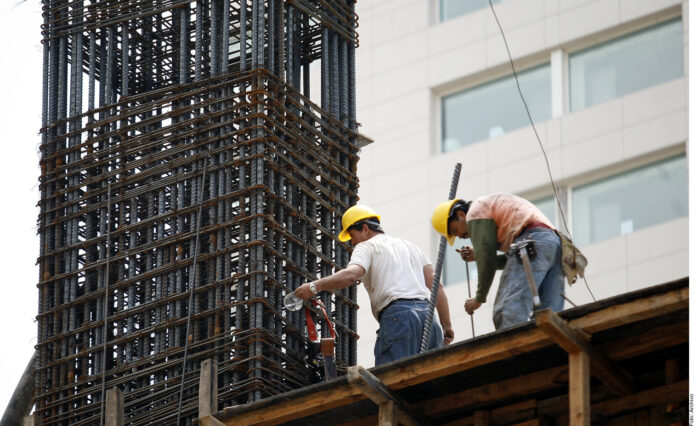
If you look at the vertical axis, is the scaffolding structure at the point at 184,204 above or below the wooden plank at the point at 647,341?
A: above

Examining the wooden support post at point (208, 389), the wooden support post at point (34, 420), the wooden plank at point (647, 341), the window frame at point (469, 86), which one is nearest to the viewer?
the wooden plank at point (647, 341)

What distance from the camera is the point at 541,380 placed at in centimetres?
1366

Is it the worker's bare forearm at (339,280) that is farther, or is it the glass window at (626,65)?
the glass window at (626,65)

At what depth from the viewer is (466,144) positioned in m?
39.1

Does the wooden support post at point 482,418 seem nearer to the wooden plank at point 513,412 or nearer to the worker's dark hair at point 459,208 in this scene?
the wooden plank at point 513,412

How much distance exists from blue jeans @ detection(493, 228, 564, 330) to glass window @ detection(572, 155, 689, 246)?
2037 cm

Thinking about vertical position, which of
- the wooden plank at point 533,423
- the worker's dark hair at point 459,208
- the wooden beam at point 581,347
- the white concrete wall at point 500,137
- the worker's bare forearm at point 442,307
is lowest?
the wooden plank at point 533,423

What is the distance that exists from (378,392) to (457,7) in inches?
1086

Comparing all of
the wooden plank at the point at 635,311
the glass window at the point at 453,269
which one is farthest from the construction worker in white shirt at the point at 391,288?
the glass window at the point at 453,269

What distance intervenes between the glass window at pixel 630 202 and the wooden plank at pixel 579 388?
2218 cm

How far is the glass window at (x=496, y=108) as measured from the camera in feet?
125

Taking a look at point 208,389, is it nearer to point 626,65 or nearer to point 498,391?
point 498,391

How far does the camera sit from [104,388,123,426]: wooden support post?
15852 mm

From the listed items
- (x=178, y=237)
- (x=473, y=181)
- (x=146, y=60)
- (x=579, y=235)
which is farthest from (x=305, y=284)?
(x=473, y=181)
